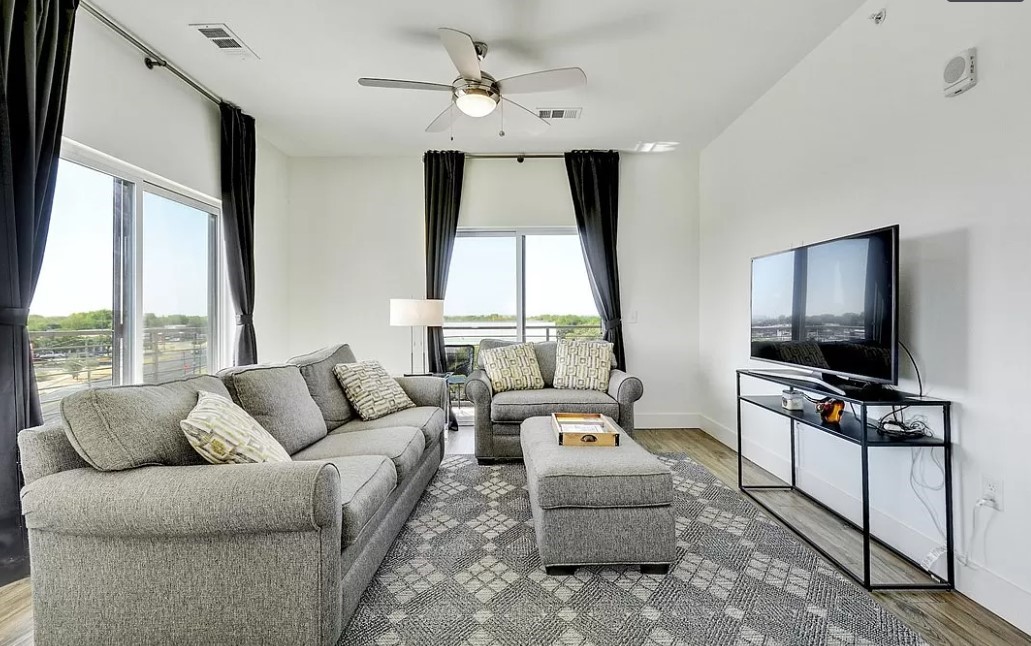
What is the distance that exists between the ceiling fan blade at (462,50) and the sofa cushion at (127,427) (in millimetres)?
2032

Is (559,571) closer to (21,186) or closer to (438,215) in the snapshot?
(21,186)

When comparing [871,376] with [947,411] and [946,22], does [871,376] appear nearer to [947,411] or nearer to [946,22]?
[947,411]

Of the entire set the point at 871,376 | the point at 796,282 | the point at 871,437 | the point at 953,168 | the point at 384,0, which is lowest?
the point at 871,437

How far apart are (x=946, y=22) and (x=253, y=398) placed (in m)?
3.57

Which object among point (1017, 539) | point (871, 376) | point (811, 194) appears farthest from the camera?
point (811, 194)

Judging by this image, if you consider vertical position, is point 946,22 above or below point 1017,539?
above

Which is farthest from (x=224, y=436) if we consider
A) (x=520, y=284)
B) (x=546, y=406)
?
(x=520, y=284)

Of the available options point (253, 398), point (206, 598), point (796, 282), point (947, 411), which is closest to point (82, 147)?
point (253, 398)

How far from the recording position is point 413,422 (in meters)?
2.80

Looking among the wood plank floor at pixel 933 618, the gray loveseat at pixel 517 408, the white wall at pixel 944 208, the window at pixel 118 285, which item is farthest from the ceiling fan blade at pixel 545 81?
the wood plank floor at pixel 933 618

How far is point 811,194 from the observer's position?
289 centimetres

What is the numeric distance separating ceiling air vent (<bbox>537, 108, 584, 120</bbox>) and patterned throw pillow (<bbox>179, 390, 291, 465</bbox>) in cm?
307

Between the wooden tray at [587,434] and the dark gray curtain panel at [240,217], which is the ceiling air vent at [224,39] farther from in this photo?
the wooden tray at [587,434]

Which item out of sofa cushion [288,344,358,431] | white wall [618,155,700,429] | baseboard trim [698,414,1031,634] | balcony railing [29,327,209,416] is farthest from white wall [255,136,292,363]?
baseboard trim [698,414,1031,634]
